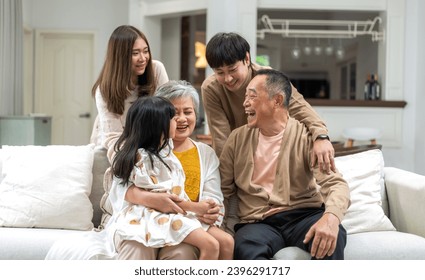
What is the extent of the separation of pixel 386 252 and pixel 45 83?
23.5 feet

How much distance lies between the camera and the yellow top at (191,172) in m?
2.30

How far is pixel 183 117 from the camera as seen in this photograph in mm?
2354

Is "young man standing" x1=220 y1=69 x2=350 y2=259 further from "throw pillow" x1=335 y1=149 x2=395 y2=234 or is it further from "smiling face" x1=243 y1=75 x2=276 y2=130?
"throw pillow" x1=335 y1=149 x2=395 y2=234

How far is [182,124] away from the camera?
2.35 m

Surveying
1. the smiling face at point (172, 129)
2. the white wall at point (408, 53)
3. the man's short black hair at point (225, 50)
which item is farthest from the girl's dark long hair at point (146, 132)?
the white wall at point (408, 53)

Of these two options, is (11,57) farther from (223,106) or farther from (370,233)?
(370,233)

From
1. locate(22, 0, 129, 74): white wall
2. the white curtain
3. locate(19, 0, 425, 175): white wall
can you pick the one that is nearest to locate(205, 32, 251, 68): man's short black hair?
locate(19, 0, 425, 175): white wall

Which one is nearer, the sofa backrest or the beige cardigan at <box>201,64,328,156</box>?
the beige cardigan at <box>201,64,328,156</box>

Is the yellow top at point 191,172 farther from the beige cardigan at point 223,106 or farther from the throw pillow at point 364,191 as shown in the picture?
the throw pillow at point 364,191

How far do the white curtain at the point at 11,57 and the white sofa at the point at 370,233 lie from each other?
455cm

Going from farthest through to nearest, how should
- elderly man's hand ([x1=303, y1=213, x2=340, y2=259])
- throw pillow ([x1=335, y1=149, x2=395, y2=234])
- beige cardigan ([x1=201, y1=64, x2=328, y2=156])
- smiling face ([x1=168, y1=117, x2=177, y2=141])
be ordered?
throw pillow ([x1=335, y1=149, x2=395, y2=234])
beige cardigan ([x1=201, y1=64, x2=328, y2=156])
smiling face ([x1=168, y1=117, x2=177, y2=141])
elderly man's hand ([x1=303, y1=213, x2=340, y2=259])

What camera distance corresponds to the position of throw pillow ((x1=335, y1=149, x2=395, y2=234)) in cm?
272

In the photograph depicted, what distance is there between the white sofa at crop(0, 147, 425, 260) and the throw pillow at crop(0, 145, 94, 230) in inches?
0.5

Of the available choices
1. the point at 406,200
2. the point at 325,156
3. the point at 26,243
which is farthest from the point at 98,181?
the point at 406,200
